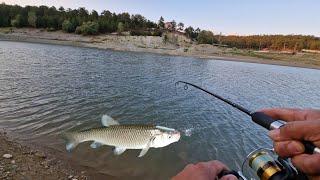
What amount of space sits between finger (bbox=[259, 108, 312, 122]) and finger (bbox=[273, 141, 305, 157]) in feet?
1.28

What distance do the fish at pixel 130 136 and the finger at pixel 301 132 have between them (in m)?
5.15

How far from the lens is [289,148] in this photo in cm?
188

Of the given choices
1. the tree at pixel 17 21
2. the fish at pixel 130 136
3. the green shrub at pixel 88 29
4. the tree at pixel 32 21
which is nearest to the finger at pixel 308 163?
the fish at pixel 130 136

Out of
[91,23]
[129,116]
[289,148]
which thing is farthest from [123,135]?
[91,23]

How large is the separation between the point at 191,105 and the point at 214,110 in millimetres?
1462

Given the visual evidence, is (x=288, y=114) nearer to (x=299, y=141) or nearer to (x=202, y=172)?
(x=299, y=141)

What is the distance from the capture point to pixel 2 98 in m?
17.4

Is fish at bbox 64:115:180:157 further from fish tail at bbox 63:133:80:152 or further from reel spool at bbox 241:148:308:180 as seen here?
reel spool at bbox 241:148:308:180

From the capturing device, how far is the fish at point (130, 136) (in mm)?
7168

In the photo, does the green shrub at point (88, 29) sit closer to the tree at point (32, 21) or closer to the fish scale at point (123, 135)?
the tree at point (32, 21)

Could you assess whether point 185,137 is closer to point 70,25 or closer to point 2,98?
point 2,98

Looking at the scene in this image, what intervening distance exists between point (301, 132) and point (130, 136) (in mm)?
5782

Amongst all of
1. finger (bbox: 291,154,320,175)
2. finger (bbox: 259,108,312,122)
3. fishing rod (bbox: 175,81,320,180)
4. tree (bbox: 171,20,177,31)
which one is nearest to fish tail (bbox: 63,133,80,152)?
fishing rod (bbox: 175,81,320,180)

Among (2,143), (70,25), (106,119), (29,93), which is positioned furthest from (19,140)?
(70,25)
